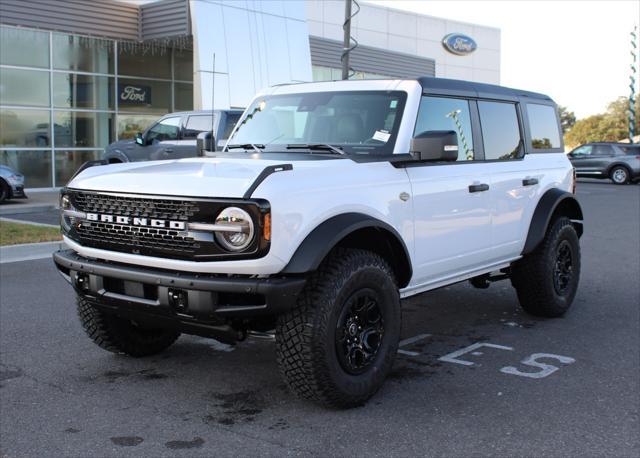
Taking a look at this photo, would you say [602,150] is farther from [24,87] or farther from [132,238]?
[132,238]

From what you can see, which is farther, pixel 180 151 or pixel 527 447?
pixel 180 151

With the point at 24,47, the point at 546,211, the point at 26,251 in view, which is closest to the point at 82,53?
the point at 24,47

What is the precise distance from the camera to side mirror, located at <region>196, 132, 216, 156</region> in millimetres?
6008

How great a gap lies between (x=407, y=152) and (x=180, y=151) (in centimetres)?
1011

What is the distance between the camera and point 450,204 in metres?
5.20

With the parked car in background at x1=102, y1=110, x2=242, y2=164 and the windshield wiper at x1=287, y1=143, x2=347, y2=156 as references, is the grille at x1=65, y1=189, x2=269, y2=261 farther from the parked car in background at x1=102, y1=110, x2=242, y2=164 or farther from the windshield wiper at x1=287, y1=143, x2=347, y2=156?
the parked car in background at x1=102, y1=110, x2=242, y2=164

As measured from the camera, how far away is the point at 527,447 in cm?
377

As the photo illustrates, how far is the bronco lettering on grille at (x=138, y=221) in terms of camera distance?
13.2 ft

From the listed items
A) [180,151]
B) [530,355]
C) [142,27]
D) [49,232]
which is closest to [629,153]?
[142,27]

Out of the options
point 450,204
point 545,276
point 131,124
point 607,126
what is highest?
point 607,126

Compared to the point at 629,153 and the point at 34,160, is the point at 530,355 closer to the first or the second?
the point at 34,160

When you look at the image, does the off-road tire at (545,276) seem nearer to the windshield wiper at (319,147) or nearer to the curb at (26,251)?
the windshield wiper at (319,147)

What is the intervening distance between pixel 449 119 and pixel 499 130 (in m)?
0.75

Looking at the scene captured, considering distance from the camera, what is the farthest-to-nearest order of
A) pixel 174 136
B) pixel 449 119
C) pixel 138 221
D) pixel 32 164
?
pixel 32 164 → pixel 174 136 → pixel 449 119 → pixel 138 221
